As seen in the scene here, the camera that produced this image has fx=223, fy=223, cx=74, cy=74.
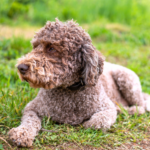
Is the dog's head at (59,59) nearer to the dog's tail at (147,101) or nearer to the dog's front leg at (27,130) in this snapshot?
the dog's front leg at (27,130)

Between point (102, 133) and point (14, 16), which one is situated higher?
point (14, 16)

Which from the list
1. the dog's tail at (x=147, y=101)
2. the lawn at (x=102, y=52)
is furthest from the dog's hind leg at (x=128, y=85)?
the lawn at (x=102, y=52)

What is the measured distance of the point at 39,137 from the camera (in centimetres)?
263

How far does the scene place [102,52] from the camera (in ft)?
20.6

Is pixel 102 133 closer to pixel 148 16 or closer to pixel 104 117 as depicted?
pixel 104 117

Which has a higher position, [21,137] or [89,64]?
[89,64]

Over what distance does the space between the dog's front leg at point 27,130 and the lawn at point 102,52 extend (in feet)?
0.26

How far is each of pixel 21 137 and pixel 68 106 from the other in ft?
2.48

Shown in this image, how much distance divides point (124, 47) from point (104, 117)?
425cm

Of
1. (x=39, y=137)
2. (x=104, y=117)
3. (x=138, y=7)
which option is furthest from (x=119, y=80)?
(x=138, y=7)

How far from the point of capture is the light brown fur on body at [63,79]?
2436mm

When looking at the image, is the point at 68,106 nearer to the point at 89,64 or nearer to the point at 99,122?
the point at 99,122

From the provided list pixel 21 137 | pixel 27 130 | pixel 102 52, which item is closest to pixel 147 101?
pixel 27 130

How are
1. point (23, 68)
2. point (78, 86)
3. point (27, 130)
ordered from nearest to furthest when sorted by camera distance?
1. point (23, 68)
2. point (27, 130)
3. point (78, 86)
